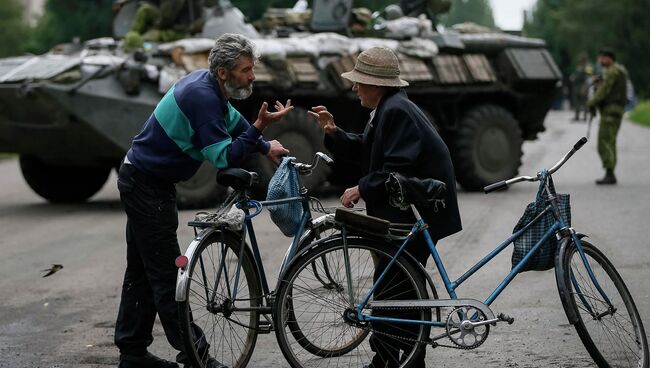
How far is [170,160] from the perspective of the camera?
21.2 feet

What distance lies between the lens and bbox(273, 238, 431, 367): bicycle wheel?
6.10 m

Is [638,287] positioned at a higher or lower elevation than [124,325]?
lower

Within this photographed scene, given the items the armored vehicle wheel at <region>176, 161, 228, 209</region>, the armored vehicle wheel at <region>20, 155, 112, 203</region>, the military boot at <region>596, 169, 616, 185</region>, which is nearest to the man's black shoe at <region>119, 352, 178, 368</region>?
the armored vehicle wheel at <region>176, 161, 228, 209</region>

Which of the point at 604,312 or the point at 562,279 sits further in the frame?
the point at 604,312

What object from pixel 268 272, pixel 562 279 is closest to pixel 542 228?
pixel 562 279

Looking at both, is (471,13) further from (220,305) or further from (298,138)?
(220,305)

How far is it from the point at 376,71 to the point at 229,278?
1.12 metres

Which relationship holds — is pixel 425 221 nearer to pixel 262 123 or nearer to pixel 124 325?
pixel 262 123

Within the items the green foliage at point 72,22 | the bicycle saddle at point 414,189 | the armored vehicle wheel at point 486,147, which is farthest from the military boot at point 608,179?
the green foliage at point 72,22

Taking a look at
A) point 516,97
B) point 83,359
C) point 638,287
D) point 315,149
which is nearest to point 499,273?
point 638,287

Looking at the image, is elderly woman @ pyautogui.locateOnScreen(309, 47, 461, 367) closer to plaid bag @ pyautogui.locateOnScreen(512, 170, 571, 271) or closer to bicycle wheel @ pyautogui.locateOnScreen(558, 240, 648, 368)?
plaid bag @ pyautogui.locateOnScreen(512, 170, 571, 271)

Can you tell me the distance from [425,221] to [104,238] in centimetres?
698

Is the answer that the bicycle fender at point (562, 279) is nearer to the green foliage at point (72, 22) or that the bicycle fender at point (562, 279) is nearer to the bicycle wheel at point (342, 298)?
the bicycle wheel at point (342, 298)

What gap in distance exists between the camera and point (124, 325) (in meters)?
6.72
